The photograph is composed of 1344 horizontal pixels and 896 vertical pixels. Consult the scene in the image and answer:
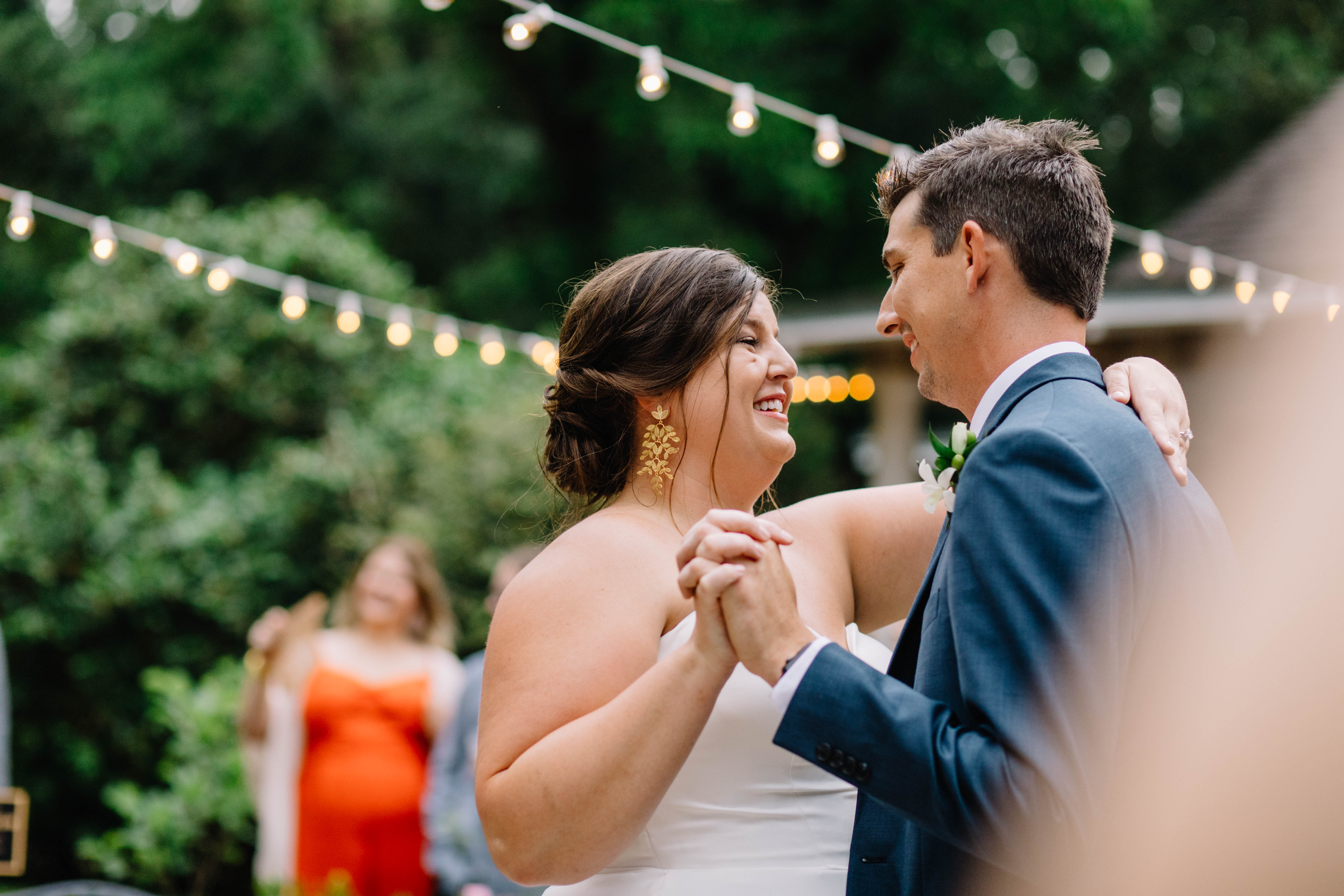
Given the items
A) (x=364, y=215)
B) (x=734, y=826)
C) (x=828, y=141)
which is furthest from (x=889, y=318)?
(x=364, y=215)

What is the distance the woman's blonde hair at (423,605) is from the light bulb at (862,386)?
19.5 feet

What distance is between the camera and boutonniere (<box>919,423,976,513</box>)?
192cm

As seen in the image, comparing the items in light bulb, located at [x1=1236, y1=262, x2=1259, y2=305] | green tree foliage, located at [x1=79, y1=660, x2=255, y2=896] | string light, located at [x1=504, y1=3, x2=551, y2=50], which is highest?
string light, located at [x1=504, y1=3, x2=551, y2=50]

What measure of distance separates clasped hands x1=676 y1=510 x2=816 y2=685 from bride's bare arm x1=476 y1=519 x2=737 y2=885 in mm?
29

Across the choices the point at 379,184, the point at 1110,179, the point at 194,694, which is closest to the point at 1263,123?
the point at 1110,179

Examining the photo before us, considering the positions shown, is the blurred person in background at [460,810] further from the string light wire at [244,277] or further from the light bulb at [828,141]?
the light bulb at [828,141]

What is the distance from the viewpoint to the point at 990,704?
4.98ft

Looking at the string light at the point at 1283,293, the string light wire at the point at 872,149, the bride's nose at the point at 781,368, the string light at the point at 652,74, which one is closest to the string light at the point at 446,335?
the string light wire at the point at 872,149

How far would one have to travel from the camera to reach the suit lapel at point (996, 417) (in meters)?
1.84

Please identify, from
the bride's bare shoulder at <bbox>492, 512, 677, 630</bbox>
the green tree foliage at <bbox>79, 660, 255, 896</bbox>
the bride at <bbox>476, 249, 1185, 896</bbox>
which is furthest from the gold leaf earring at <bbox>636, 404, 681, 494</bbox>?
the green tree foliage at <bbox>79, 660, 255, 896</bbox>

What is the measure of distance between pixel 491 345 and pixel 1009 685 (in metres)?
4.84

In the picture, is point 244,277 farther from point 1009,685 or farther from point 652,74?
point 1009,685

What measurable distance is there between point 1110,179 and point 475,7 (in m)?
8.15

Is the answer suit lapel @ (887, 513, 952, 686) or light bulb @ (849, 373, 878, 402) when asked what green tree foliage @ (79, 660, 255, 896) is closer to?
light bulb @ (849, 373, 878, 402)
